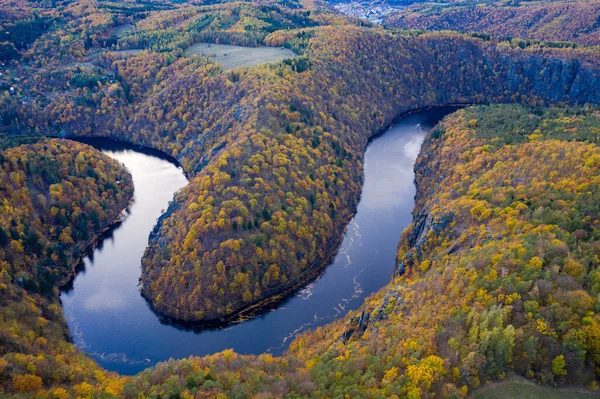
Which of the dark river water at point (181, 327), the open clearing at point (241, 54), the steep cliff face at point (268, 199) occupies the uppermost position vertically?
the open clearing at point (241, 54)

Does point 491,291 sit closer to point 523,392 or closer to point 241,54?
point 523,392

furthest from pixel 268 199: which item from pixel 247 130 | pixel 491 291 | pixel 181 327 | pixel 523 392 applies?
pixel 523 392

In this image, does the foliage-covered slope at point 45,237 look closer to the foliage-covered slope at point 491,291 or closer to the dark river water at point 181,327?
the dark river water at point 181,327

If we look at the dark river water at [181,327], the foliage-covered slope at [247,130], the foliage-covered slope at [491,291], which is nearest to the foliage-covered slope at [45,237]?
the dark river water at [181,327]

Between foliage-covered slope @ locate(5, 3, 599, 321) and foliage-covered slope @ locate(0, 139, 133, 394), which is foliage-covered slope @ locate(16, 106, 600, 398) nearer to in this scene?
foliage-covered slope @ locate(0, 139, 133, 394)

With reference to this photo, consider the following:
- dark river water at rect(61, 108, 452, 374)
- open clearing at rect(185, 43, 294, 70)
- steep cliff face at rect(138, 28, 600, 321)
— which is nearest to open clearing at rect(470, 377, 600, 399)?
dark river water at rect(61, 108, 452, 374)

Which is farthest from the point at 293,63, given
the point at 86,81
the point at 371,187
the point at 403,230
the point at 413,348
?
the point at 413,348
